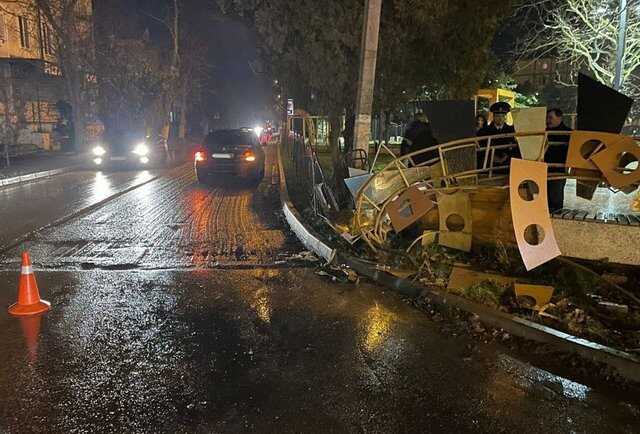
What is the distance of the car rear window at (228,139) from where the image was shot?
51.4 feet

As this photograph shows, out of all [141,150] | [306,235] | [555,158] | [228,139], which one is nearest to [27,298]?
[306,235]

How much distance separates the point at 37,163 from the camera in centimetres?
2191

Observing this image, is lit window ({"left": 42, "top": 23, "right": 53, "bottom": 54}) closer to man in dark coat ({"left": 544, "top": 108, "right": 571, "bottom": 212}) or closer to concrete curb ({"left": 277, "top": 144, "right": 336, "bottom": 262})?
concrete curb ({"left": 277, "top": 144, "right": 336, "bottom": 262})

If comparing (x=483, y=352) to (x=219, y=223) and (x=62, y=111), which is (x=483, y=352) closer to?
(x=219, y=223)

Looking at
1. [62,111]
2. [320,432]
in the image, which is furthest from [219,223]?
[62,111]

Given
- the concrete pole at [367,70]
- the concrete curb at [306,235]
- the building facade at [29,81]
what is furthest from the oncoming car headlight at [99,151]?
the concrete pole at [367,70]

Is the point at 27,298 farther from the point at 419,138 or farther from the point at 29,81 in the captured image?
the point at 29,81

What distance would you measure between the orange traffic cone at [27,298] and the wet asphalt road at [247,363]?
0.17m

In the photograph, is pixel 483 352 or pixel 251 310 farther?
pixel 251 310

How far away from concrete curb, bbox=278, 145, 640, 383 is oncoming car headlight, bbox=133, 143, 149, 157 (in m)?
17.4

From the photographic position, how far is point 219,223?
10.2 metres

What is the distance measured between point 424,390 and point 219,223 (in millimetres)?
6878

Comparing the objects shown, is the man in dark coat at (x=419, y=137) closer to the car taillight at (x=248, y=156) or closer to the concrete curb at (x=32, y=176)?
the car taillight at (x=248, y=156)

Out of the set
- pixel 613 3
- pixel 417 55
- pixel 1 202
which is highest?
pixel 613 3
